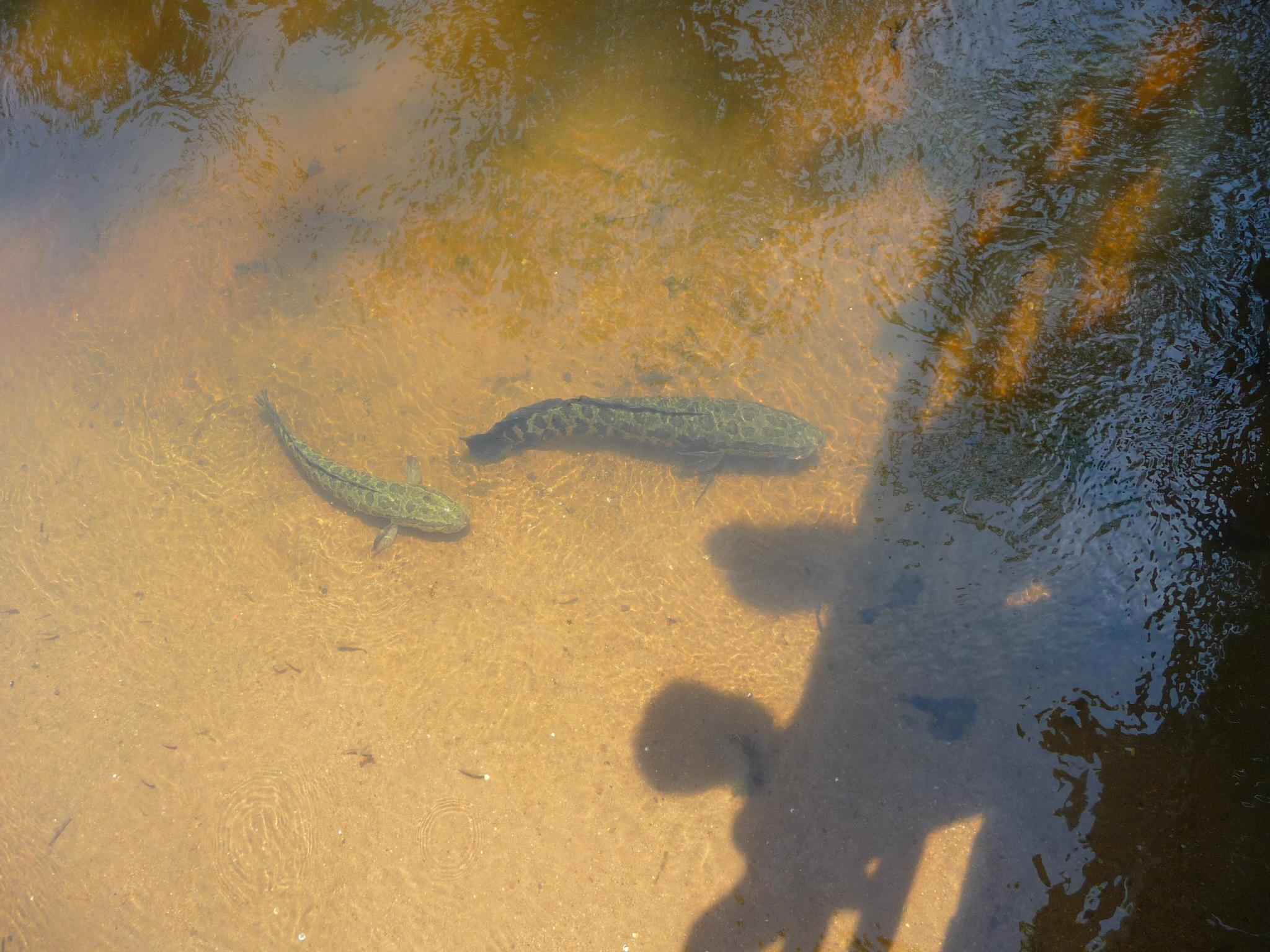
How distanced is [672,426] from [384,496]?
102 inches

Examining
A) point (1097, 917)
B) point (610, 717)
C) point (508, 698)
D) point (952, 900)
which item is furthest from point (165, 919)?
point (1097, 917)

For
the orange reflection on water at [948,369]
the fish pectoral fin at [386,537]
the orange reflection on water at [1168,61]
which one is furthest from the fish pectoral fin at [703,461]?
the orange reflection on water at [1168,61]

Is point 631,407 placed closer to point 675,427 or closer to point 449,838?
point 675,427

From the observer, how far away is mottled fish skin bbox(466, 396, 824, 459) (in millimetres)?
5645

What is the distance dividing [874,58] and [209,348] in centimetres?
724

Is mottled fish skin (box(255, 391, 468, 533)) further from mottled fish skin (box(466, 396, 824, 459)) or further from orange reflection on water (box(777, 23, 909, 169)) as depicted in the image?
orange reflection on water (box(777, 23, 909, 169))

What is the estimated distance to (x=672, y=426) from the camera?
573 cm

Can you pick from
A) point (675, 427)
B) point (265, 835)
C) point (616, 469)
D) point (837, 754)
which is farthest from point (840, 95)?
point (265, 835)

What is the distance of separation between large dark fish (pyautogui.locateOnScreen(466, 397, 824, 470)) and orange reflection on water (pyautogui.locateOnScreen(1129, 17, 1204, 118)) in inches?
178

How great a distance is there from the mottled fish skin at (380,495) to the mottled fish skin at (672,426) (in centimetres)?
60

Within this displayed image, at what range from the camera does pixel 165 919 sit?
4582 millimetres

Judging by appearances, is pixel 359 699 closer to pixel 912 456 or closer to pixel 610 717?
pixel 610 717

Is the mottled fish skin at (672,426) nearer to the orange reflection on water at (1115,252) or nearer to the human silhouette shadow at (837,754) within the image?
the human silhouette shadow at (837,754)

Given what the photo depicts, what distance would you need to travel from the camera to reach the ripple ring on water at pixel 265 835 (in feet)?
15.2
